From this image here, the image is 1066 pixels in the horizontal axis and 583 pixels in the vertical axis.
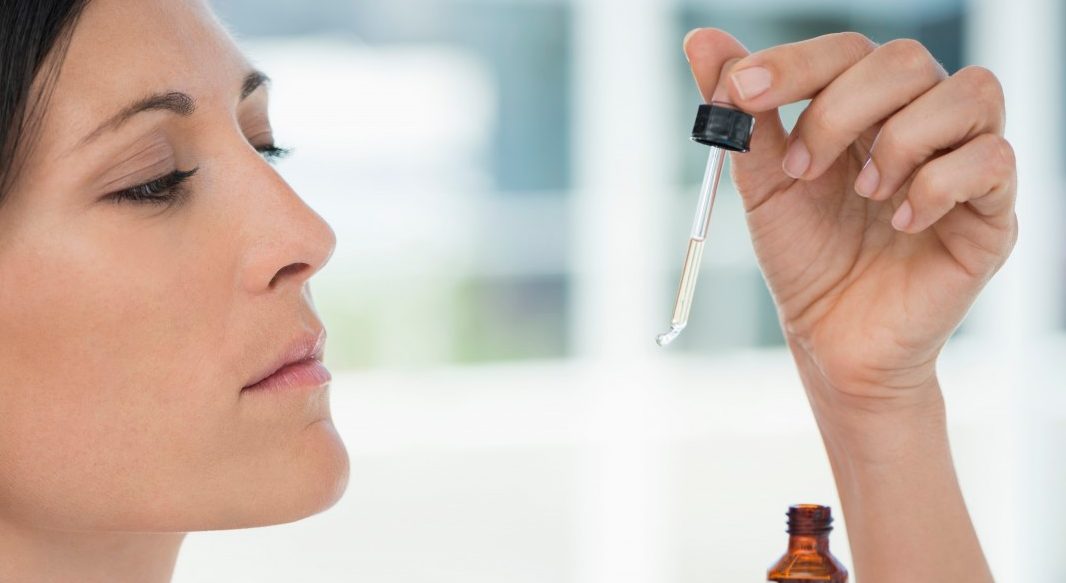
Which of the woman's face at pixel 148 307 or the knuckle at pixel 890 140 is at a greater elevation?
the knuckle at pixel 890 140

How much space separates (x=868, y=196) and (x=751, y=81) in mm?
137

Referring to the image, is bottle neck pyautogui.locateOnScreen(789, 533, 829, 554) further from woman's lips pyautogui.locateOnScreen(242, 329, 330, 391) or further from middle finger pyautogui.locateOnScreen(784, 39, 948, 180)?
woman's lips pyautogui.locateOnScreen(242, 329, 330, 391)

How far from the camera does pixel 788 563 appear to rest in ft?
2.57

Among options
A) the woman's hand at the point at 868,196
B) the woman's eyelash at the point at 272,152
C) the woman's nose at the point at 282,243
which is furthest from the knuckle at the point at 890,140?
the woman's eyelash at the point at 272,152

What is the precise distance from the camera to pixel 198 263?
2.86ft

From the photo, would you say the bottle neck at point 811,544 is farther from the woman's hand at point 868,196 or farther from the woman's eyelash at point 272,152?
the woman's eyelash at point 272,152

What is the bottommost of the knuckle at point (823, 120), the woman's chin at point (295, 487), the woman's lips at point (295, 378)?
the woman's chin at point (295, 487)

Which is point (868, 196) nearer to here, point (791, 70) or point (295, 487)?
point (791, 70)

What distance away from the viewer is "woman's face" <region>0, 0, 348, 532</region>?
833 mm

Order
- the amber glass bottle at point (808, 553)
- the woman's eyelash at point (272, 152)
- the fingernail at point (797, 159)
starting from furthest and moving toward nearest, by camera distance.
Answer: the woman's eyelash at point (272, 152) → the fingernail at point (797, 159) → the amber glass bottle at point (808, 553)

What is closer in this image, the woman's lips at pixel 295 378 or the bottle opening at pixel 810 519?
the bottle opening at pixel 810 519

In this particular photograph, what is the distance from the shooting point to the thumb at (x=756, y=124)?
879 mm

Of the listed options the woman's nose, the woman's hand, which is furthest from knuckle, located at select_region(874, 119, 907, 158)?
the woman's nose

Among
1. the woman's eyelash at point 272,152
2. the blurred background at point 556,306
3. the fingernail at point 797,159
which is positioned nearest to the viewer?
the fingernail at point 797,159
